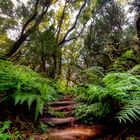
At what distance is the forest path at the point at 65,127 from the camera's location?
12.0ft

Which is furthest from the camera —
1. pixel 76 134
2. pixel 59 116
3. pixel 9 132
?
pixel 59 116

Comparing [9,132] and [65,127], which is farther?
[65,127]

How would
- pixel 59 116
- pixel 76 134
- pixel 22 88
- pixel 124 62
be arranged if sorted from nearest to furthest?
pixel 76 134 < pixel 22 88 < pixel 59 116 < pixel 124 62

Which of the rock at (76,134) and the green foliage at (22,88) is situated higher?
the green foliage at (22,88)

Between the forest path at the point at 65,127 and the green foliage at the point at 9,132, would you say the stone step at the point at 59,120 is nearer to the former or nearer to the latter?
the forest path at the point at 65,127

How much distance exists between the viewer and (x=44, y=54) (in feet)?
40.9

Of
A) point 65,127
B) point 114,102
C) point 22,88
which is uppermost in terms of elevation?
point 22,88

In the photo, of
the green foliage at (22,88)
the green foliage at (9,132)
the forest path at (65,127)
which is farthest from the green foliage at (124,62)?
the green foliage at (9,132)

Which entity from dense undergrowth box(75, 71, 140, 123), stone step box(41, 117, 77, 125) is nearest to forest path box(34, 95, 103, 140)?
stone step box(41, 117, 77, 125)

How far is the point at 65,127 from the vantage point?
421 centimetres

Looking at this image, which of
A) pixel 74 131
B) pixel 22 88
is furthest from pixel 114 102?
pixel 22 88

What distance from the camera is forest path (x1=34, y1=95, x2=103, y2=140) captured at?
366cm

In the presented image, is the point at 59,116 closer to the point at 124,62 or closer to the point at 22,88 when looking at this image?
the point at 22,88

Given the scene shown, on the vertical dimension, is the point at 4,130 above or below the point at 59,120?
below
